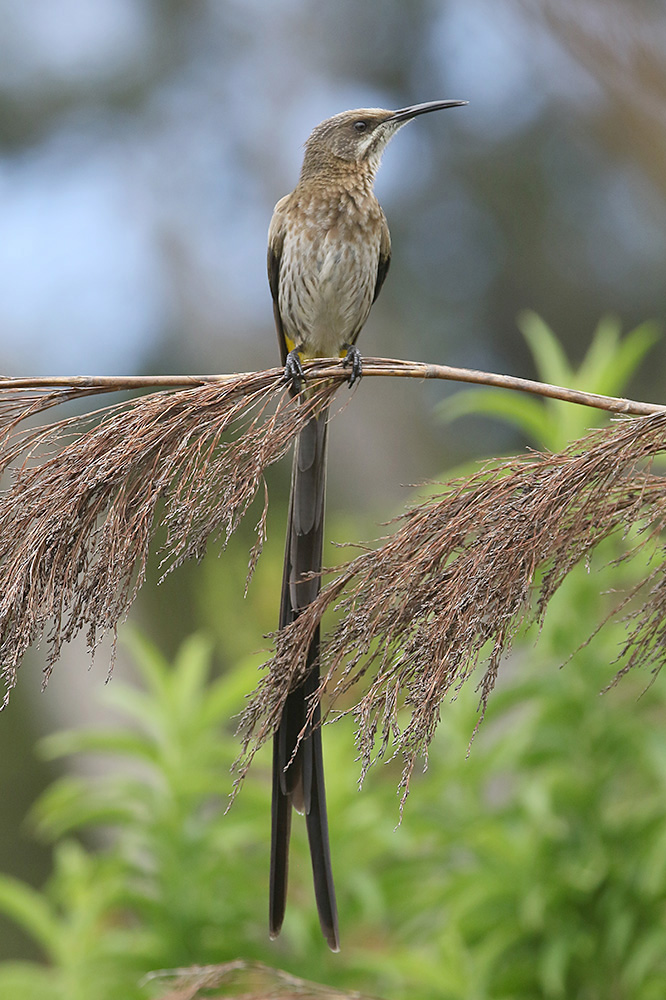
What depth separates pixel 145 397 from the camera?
148 centimetres

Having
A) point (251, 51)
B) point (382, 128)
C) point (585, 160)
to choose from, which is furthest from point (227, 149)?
point (382, 128)

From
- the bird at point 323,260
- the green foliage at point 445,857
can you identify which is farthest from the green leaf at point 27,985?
the bird at point 323,260

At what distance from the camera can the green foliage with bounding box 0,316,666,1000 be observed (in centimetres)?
228

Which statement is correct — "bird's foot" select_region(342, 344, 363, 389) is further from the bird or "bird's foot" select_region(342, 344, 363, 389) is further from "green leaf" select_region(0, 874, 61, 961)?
"green leaf" select_region(0, 874, 61, 961)

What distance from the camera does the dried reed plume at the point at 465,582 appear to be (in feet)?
3.91

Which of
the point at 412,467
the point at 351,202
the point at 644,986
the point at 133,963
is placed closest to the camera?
the point at 644,986

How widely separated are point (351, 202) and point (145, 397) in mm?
1360

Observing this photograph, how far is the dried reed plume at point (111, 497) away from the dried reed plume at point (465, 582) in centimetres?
18

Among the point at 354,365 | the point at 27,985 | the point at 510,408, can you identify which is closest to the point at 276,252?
Answer: the point at 510,408

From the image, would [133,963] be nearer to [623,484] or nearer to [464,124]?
[623,484]

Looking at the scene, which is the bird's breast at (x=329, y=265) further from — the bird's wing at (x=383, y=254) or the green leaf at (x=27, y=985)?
the green leaf at (x=27, y=985)

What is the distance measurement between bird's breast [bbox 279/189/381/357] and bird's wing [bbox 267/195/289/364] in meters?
0.07

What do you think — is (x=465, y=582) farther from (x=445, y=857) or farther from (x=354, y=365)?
(x=445, y=857)

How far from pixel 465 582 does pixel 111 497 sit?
544 mm
